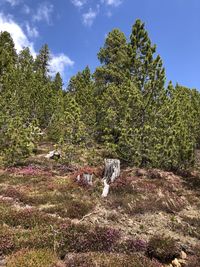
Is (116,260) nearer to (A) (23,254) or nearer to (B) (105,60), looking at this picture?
(A) (23,254)

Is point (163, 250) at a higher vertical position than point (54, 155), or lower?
lower

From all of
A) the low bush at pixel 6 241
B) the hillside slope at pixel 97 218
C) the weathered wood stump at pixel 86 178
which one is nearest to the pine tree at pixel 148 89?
the hillside slope at pixel 97 218

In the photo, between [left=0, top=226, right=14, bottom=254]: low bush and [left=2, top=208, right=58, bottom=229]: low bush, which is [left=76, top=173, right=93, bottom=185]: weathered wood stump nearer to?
[left=2, top=208, right=58, bottom=229]: low bush

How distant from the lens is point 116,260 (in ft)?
34.3

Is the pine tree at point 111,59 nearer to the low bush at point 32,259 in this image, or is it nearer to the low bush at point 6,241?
the low bush at point 6,241

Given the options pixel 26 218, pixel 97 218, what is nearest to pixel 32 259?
pixel 26 218

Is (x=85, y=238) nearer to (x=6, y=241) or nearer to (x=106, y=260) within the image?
(x=106, y=260)

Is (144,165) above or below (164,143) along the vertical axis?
below

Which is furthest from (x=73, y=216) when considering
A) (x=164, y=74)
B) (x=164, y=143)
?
(x=164, y=74)

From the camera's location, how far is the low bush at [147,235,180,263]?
11.6 metres

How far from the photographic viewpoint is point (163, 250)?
459 inches

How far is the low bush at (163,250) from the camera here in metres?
11.6

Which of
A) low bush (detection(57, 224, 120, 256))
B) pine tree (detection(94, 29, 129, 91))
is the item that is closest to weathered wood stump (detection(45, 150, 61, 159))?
pine tree (detection(94, 29, 129, 91))

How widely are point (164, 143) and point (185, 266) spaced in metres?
14.5
